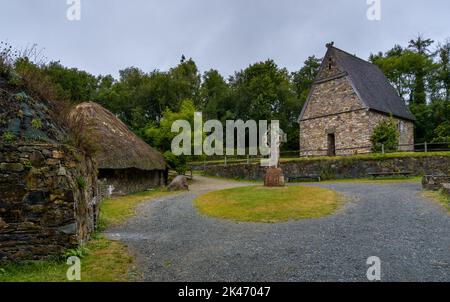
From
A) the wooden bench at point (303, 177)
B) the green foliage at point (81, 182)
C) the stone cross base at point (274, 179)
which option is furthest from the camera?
the wooden bench at point (303, 177)

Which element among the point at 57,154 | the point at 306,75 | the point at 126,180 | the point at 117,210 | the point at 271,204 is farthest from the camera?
the point at 306,75

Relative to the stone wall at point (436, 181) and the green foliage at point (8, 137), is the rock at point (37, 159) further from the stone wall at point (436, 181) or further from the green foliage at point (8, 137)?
the stone wall at point (436, 181)

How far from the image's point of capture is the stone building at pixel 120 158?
50.1ft

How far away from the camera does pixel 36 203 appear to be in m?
5.75

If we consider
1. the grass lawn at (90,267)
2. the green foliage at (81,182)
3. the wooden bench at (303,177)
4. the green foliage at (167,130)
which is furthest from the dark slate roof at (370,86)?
the grass lawn at (90,267)

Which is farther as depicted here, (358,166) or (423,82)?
(423,82)

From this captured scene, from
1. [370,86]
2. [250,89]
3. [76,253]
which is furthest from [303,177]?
[250,89]

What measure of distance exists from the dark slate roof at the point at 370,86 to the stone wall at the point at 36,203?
70.7 ft

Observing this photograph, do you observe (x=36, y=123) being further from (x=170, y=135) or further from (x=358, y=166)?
(x=358, y=166)

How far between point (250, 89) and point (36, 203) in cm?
3981

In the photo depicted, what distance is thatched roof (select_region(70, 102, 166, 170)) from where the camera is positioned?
49.9ft

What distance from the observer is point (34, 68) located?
296 inches

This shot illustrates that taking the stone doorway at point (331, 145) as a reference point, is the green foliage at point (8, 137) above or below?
below
